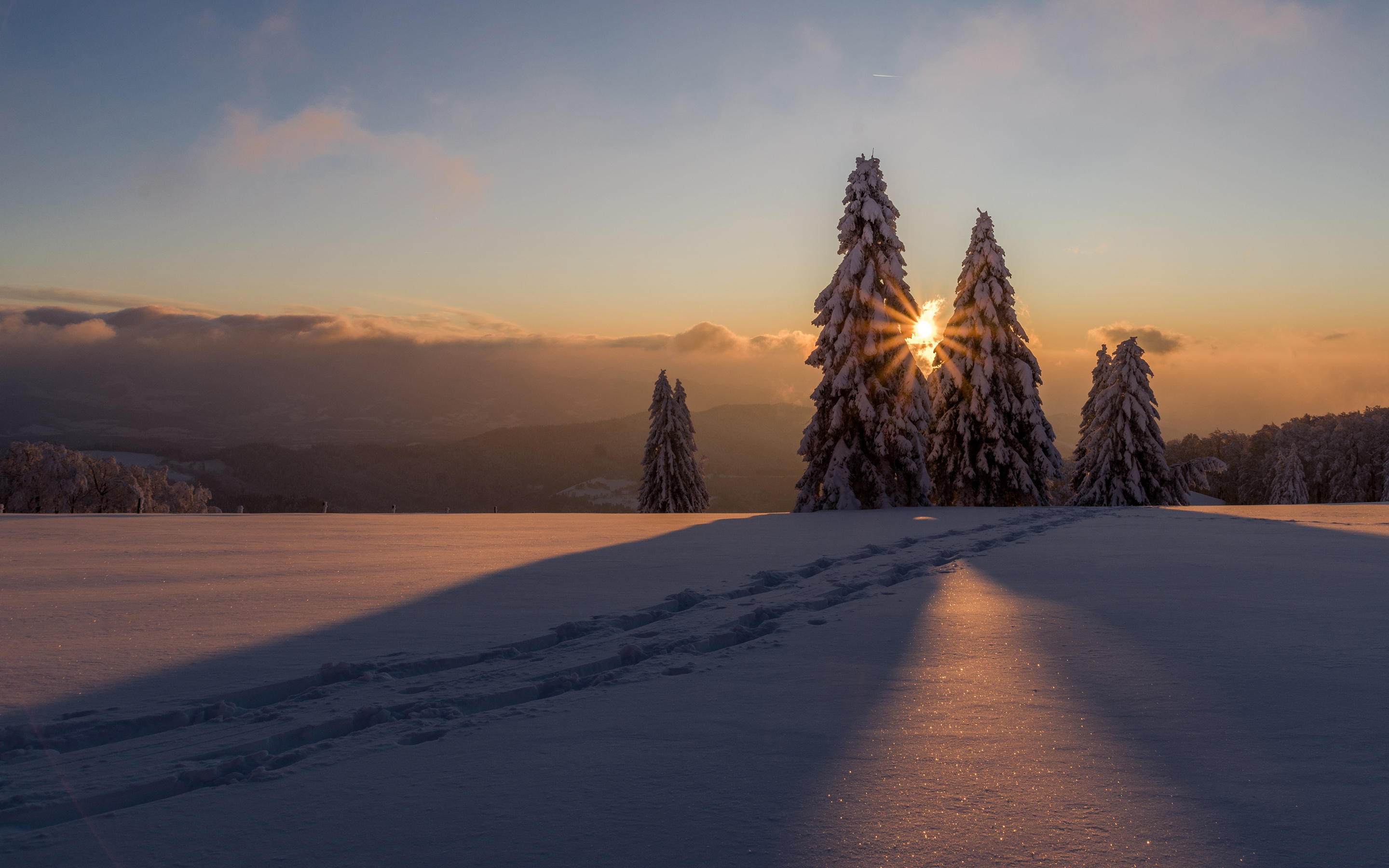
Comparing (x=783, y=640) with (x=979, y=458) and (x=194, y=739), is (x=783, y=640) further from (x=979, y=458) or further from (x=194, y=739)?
(x=979, y=458)

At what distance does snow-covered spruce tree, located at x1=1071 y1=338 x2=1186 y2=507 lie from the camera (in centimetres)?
3169

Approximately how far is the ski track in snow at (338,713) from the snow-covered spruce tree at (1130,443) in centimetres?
3041

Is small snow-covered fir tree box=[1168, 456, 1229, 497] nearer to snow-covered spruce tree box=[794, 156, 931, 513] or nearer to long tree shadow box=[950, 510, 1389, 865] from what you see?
snow-covered spruce tree box=[794, 156, 931, 513]

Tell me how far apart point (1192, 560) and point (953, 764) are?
745 cm

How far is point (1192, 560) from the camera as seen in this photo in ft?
29.0

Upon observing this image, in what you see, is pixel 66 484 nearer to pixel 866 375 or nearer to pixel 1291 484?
pixel 866 375

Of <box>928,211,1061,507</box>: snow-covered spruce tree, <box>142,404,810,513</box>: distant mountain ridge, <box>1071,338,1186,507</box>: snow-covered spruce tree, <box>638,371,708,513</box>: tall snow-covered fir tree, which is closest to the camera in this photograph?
<box>928,211,1061,507</box>: snow-covered spruce tree

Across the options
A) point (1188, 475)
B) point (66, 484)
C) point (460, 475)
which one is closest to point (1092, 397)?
point (1188, 475)

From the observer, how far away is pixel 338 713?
372 centimetres

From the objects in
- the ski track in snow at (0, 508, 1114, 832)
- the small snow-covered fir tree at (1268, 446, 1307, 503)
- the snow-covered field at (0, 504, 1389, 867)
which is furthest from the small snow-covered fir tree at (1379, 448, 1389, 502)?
the ski track in snow at (0, 508, 1114, 832)

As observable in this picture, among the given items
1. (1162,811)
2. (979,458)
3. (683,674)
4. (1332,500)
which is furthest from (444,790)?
(1332,500)

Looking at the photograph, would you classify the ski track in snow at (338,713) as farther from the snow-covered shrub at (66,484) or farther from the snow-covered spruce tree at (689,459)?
the snow-covered shrub at (66,484)

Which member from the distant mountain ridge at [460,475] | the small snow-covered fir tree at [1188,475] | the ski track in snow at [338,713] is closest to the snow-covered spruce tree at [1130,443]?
the small snow-covered fir tree at [1188,475]

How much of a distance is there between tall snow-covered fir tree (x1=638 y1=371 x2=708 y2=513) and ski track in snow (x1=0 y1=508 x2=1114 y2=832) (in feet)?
109
